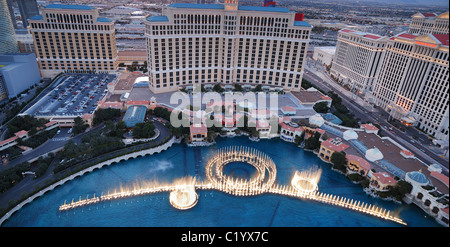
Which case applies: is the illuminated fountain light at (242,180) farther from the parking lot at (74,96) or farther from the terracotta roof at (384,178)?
the parking lot at (74,96)

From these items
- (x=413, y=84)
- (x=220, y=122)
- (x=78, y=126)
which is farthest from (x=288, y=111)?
(x=78, y=126)

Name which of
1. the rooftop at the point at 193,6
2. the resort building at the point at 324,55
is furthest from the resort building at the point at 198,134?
the resort building at the point at 324,55

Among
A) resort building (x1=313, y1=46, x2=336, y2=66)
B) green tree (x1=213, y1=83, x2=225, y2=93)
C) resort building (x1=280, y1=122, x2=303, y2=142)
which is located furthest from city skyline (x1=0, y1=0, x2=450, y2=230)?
resort building (x1=313, y1=46, x2=336, y2=66)

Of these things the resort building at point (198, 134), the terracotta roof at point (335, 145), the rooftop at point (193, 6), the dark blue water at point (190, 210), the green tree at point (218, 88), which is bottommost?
the dark blue water at point (190, 210)

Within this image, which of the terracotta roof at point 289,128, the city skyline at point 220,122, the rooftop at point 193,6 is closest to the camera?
the city skyline at point 220,122

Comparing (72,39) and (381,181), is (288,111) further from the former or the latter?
(72,39)

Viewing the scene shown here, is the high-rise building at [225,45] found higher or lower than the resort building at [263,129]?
higher
